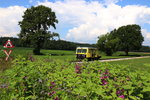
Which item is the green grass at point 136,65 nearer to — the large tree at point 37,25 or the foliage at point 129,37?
the large tree at point 37,25

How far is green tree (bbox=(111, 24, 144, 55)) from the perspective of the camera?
55.3 m

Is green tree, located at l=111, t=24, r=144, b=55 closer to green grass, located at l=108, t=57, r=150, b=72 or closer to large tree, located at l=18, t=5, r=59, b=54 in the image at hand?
large tree, located at l=18, t=5, r=59, b=54

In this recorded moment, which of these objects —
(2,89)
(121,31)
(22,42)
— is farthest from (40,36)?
(2,89)

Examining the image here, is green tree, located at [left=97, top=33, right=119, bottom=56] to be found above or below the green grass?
above

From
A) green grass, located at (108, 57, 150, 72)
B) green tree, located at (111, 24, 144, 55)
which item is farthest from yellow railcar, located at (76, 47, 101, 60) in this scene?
green tree, located at (111, 24, 144, 55)

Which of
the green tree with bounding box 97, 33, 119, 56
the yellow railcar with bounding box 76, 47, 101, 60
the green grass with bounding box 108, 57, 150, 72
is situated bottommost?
the green grass with bounding box 108, 57, 150, 72

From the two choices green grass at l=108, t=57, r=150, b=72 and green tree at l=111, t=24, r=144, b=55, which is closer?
green grass at l=108, t=57, r=150, b=72

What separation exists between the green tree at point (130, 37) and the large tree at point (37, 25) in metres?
25.9

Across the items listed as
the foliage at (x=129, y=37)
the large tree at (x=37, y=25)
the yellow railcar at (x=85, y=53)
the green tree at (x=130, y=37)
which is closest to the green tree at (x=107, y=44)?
the foliage at (x=129, y=37)

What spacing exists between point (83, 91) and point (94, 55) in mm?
22465

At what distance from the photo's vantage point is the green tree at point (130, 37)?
182 feet

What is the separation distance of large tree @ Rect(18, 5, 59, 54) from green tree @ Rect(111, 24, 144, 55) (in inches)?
1022

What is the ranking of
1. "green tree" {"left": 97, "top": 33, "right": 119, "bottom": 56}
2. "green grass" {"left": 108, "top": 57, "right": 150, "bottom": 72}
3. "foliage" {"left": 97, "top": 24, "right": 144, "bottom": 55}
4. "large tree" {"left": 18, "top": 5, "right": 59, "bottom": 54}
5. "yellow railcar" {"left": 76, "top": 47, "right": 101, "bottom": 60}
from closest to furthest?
1. "green grass" {"left": 108, "top": 57, "right": 150, "bottom": 72}
2. "yellow railcar" {"left": 76, "top": 47, "right": 101, "bottom": 60}
3. "large tree" {"left": 18, "top": 5, "right": 59, "bottom": 54}
4. "green tree" {"left": 97, "top": 33, "right": 119, "bottom": 56}
5. "foliage" {"left": 97, "top": 24, "right": 144, "bottom": 55}

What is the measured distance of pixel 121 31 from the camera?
2286 inches
